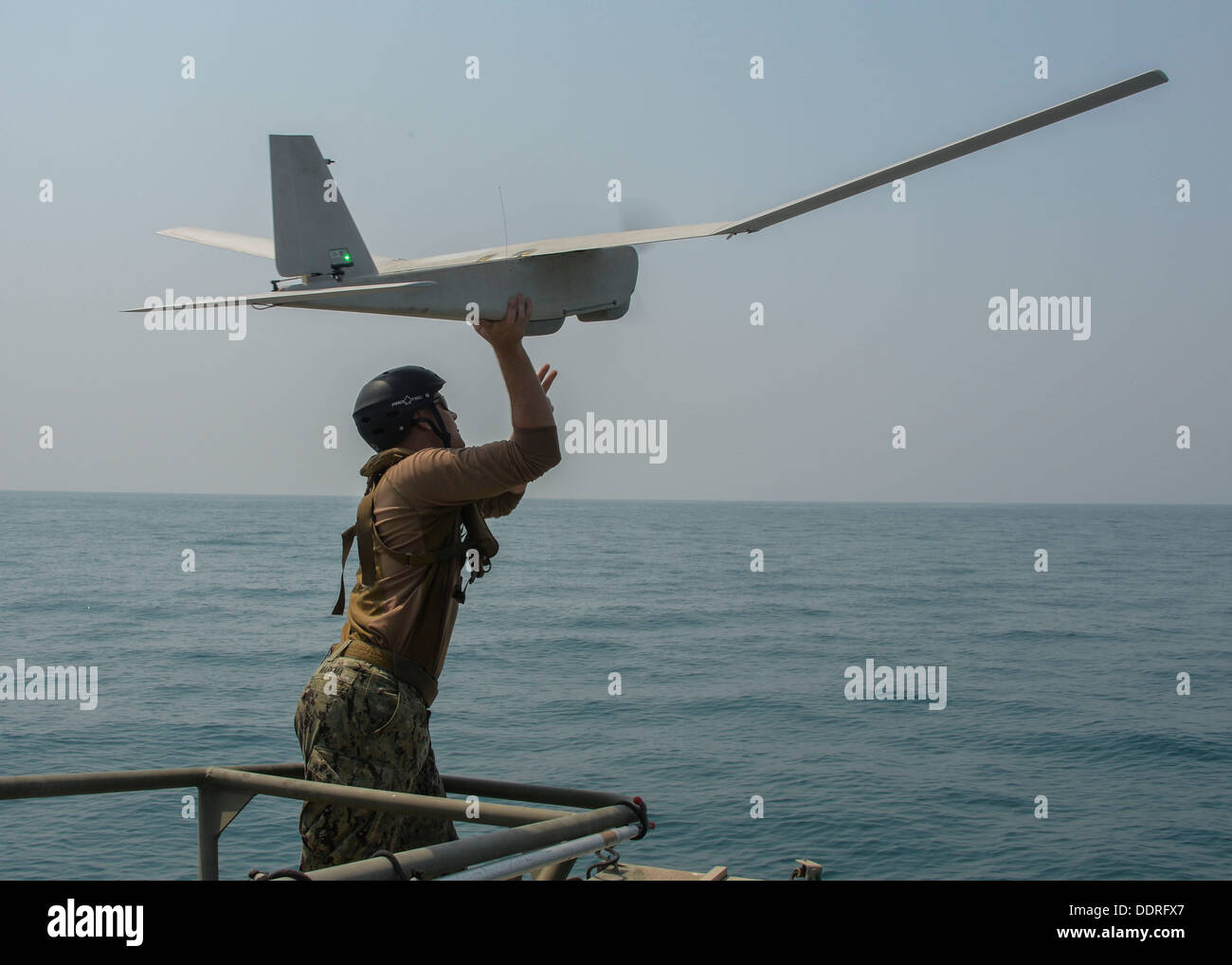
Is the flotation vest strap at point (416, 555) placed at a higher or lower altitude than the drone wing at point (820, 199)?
lower

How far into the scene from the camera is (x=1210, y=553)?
414 feet

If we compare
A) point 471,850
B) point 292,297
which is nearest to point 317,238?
point 292,297

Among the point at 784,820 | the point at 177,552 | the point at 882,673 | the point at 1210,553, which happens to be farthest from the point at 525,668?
the point at 1210,553

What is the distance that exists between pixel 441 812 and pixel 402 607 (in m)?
1.07

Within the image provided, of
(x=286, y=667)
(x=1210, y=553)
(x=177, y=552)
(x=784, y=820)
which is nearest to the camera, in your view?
(x=784, y=820)

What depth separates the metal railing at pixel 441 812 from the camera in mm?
3049

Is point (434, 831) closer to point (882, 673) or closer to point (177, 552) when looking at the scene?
point (882, 673)

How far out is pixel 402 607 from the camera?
4465mm

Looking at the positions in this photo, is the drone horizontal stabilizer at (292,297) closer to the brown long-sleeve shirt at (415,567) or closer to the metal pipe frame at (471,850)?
the brown long-sleeve shirt at (415,567)

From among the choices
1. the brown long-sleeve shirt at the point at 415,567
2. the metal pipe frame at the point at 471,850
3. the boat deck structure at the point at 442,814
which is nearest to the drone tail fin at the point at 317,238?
the brown long-sleeve shirt at the point at 415,567

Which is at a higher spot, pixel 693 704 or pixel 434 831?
pixel 434 831

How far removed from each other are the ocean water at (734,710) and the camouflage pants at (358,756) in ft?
61.1
